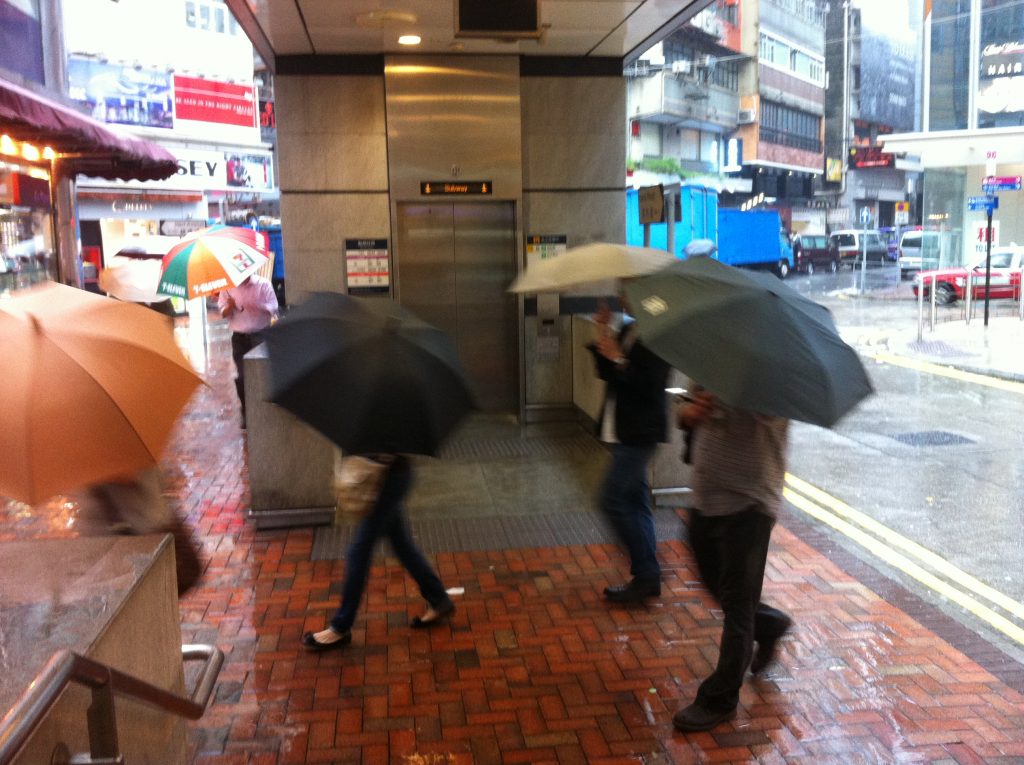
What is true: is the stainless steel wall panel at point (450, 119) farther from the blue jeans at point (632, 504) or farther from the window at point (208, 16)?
the window at point (208, 16)

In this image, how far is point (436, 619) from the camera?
5195 mm

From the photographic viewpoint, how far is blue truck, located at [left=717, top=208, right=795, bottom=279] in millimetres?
33844

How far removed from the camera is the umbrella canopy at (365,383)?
13.8 ft

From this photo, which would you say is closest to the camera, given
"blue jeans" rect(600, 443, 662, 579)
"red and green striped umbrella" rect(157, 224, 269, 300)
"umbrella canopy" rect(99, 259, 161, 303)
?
"blue jeans" rect(600, 443, 662, 579)

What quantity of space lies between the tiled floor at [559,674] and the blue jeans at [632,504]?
27cm

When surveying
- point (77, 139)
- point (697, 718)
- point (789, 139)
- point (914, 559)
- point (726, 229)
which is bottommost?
point (914, 559)

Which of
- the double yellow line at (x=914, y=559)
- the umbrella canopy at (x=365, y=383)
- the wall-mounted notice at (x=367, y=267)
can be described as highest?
the wall-mounted notice at (x=367, y=267)

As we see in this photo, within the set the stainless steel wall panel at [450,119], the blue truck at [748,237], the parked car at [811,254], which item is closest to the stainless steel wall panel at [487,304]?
the stainless steel wall panel at [450,119]

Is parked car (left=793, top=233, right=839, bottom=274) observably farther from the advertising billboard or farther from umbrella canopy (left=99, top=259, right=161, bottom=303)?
umbrella canopy (left=99, top=259, right=161, bottom=303)

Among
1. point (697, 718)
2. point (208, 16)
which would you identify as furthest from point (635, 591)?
point (208, 16)

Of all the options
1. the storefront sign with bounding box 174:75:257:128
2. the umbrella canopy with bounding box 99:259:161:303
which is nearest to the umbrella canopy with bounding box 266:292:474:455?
the umbrella canopy with bounding box 99:259:161:303

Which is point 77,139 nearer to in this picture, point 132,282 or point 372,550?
point 132,282

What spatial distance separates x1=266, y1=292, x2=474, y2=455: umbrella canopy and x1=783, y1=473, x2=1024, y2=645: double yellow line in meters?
3.33

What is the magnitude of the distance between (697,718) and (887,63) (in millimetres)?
76238
